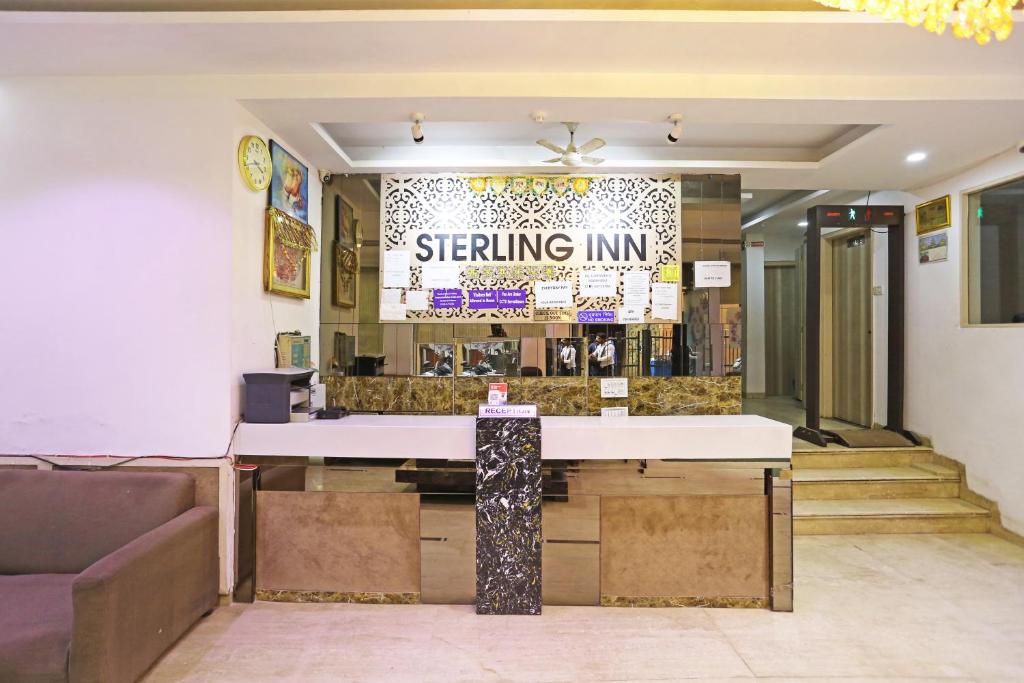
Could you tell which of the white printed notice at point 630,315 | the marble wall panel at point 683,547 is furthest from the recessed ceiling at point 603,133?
the marble wall panel at point 683,547

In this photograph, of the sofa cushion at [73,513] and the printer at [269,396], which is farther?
the printer at [269,396]

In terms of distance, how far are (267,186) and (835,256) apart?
5.93 meters

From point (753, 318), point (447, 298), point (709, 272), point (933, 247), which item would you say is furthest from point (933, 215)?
point (447, 298)

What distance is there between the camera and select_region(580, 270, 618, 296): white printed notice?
3.66m

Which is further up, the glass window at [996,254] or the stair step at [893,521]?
the glass window at [996,254]

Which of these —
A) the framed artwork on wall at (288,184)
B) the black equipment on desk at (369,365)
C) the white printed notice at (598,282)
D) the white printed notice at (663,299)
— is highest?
the framed artwork on wall at (288,184)

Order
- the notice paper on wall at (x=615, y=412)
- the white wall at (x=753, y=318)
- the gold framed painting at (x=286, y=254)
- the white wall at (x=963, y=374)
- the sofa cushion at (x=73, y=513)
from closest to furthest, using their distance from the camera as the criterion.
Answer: the sofa cushion at (x=73, y=513) < the gold framed painting at (x=286, y=254) < the notice paper on wall at (x=615, y=412) < the white wall at (x=963, y=374) < the white wall at (x=753, y=318)

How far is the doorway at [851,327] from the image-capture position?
17.3 ft

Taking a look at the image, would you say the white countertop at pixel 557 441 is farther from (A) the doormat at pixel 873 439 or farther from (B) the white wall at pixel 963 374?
(A) the doormat at pixel 873 439

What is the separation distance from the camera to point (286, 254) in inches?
126

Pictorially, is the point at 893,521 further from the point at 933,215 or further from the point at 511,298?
the point at 511,298

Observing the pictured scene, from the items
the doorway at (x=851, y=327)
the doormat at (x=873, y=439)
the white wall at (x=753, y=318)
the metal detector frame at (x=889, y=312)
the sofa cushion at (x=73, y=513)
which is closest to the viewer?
the sofa cushion at (x=73, y=513)

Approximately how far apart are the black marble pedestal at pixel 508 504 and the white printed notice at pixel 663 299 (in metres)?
1.50

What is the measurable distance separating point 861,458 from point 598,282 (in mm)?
2951
